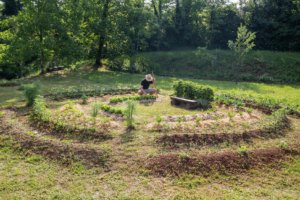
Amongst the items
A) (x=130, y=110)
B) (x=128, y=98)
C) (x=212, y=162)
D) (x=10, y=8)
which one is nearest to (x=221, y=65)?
(x=128, y=98)

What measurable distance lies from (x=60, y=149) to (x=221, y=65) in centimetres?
2232

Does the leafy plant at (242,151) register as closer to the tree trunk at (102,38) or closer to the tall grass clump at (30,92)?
the tall grass clump at (30,92)

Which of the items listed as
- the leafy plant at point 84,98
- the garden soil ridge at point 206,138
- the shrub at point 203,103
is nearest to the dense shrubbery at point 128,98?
the leafy plant at point 84,98

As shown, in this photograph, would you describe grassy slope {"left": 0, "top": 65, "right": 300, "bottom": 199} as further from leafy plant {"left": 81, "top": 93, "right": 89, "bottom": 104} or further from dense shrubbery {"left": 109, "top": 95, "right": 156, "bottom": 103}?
dense shrubbery {"left": 109, "top": 95, "right": 156, "bottom": 103}

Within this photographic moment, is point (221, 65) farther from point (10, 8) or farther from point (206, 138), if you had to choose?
point (10, 8)

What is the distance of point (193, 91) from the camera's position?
10.1 metres

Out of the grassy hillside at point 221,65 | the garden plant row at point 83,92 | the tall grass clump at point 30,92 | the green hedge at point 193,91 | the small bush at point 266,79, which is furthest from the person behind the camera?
the grassy hillside at point 221,65

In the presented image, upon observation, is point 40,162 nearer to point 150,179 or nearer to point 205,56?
point 150,179

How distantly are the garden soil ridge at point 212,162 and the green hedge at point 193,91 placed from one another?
4631mm

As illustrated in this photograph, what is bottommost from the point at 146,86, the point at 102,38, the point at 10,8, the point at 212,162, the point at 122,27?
the point at 212,162

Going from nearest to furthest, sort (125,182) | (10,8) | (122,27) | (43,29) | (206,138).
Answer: (125,182), (206,138), (43,29), (122,27), (10,8)

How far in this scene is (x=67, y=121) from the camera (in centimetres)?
662

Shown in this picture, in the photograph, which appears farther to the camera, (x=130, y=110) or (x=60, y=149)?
(x=130, y=110)

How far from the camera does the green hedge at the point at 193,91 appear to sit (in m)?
9.60
